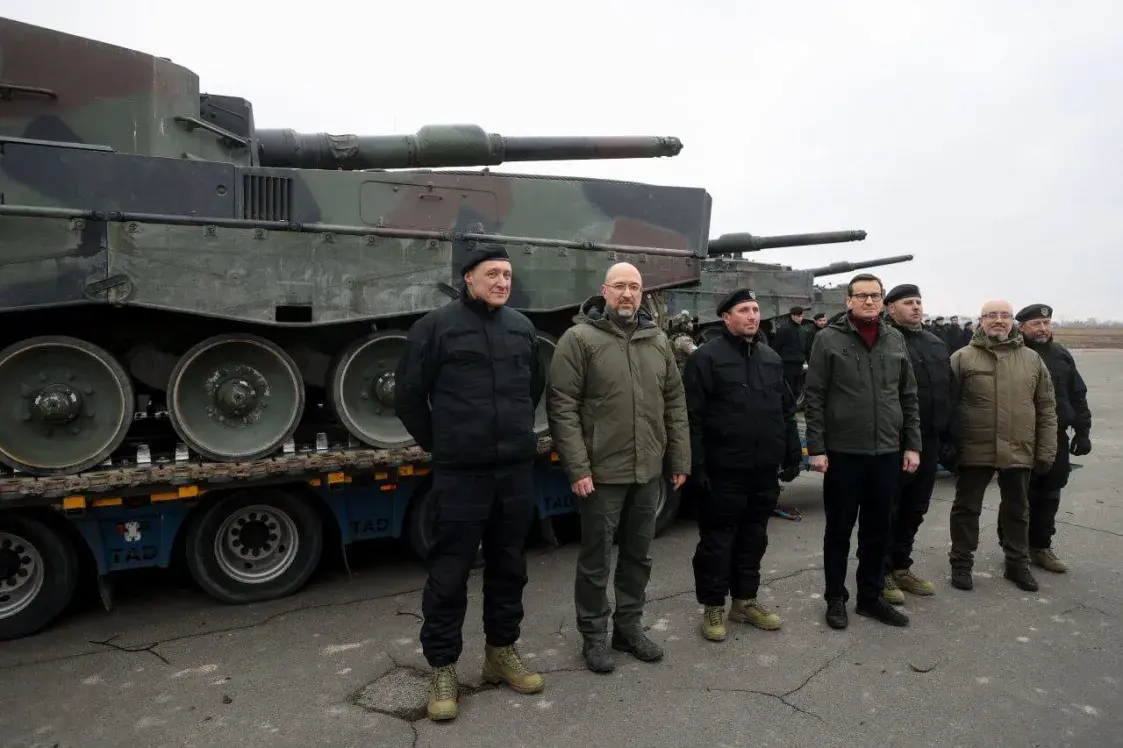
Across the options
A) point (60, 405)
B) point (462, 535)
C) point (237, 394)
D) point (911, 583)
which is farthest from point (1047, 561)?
point (60, 405)

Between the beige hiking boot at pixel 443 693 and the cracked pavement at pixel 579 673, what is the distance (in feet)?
0.18

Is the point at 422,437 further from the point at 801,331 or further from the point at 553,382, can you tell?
the point at 801,331

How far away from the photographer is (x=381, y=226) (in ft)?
19.7

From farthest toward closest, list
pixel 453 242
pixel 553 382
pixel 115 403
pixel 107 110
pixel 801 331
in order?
pixel 801 331, pixel 453 242, pixel 107 110, pixel 115 403, pixel 553 382

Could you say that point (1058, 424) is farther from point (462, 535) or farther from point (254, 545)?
point (254, 545)

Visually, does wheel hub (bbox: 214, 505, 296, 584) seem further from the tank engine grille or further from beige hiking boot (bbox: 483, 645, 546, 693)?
beige hiking boot (bbox: 483, 645, 546, 693)

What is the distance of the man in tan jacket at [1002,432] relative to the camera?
532cm

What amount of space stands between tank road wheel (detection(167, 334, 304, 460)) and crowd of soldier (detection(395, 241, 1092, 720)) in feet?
7.36

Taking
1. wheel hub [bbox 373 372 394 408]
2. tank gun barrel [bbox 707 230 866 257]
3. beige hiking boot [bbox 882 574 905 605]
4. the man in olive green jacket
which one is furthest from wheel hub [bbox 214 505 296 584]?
tank gun barrel [bbox 707 230 866 257]

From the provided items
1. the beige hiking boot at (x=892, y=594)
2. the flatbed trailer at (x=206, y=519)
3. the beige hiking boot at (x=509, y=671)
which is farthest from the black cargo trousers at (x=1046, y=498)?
the beige hiking boot at (x=509, y=671)

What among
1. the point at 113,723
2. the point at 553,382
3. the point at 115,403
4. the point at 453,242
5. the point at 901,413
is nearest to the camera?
the point at 113,723

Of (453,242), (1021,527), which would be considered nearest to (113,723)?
(453,242)

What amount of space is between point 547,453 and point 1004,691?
11.0ft

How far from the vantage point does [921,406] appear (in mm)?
5113
